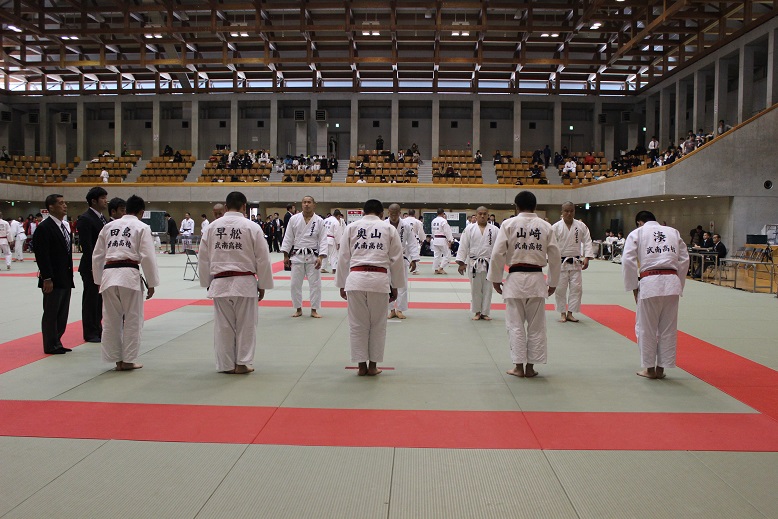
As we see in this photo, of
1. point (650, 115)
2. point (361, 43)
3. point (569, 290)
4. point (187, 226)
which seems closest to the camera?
point (569, 290)

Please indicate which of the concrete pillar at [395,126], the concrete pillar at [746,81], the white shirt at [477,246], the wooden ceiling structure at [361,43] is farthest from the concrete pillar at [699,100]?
the white shirt at [477,246]

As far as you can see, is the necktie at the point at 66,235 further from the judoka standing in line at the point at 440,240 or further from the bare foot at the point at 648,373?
the judoka standing in line at the point at 440,240

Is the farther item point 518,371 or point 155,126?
point 155,126

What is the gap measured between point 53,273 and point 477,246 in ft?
19.2

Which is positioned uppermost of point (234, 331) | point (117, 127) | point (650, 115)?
point (650, 115)

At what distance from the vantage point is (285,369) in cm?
599

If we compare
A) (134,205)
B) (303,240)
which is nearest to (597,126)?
(303,240)

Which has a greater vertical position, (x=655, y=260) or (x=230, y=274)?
(x=655, y=260)

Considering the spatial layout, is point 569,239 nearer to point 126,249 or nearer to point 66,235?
point 126,249

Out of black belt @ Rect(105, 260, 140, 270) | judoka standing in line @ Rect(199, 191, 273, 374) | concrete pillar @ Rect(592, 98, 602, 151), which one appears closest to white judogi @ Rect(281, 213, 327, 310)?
judoka standing in line @ Rect(199, 191, 273, 374)

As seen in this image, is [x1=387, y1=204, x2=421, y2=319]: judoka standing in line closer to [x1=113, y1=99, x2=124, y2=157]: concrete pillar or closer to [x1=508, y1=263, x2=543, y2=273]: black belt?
[x1=508, y1=263, x2=543, y2=273]: black belt

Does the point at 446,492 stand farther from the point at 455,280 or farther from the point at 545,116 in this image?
the point at 545,116

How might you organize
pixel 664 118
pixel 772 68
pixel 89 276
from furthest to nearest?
pixel 664 118 < pixel 772 68 < pixel 89 276

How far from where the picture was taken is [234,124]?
118 ft
